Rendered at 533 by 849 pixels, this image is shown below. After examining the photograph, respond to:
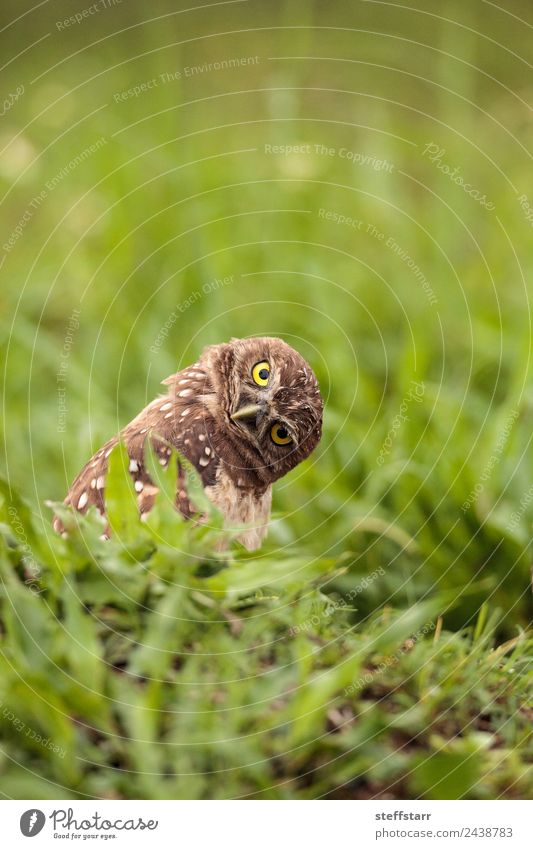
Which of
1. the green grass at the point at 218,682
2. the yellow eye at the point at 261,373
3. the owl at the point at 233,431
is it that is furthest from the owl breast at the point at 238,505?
the yellow eye at the point at 261,373

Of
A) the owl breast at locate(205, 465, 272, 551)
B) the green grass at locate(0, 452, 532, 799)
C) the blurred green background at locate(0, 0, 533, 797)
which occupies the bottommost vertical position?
the green grass at locate(0, 452, 532, 799)
